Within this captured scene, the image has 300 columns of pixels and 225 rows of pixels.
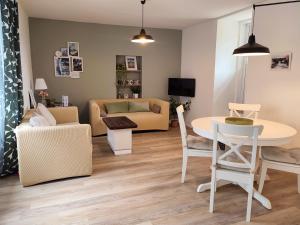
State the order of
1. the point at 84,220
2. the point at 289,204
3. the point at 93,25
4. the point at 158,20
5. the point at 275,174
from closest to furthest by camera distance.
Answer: the point at 84,220, the point at 289,204, the point at 275,174, the point at 158,20, the point at 93,25

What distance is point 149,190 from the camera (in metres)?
2.65

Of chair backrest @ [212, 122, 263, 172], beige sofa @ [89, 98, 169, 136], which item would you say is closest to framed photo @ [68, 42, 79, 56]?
beige sofa @ [89, 98, 169, 136]

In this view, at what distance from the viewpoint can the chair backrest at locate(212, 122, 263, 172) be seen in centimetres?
199

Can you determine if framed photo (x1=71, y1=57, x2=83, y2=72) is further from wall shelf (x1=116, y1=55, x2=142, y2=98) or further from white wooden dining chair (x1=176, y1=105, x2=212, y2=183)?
white wooden dining chair (x1=176, y1=105, x2=212, y2=183)

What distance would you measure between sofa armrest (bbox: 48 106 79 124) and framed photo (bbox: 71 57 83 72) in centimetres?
141

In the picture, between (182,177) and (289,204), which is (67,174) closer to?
(182,177)

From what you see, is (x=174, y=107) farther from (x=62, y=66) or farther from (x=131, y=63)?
(x=62, y=66)

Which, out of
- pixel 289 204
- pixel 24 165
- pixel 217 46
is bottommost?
pixel 289 204

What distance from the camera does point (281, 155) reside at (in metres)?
2.44

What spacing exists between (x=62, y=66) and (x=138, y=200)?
153 inches

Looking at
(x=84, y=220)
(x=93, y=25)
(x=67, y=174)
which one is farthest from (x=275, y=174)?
(x=93, y=25)

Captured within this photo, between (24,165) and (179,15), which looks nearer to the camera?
(24,165)

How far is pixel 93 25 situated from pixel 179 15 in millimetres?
2056

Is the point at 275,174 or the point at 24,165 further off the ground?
the point at 24,165
